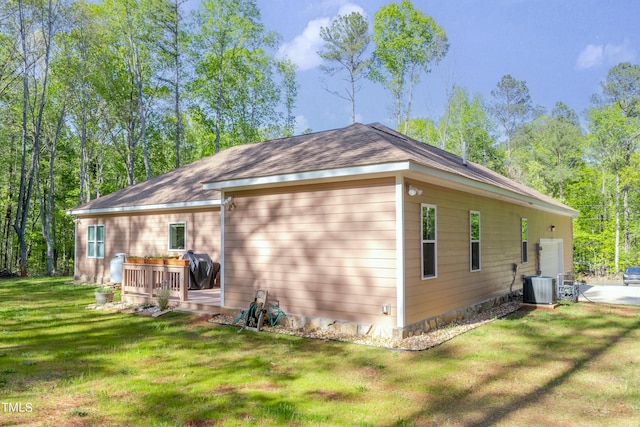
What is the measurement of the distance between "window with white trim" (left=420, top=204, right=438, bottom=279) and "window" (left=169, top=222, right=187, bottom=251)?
7.75m

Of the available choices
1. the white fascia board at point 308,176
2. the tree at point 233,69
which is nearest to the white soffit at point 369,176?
the white fascia board at point 308,176

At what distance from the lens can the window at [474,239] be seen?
8734 millimetres

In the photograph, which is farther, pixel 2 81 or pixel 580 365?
pixel 2 81

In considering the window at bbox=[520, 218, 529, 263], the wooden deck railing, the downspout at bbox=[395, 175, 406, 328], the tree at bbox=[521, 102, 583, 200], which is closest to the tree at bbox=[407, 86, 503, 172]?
the tree at bbox=[521, 102, 583, 200]

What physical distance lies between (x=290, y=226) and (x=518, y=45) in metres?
52.0

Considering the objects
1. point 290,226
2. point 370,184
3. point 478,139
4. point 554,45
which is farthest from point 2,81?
point 554,45

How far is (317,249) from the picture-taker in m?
7.05

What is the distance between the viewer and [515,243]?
11.3 m

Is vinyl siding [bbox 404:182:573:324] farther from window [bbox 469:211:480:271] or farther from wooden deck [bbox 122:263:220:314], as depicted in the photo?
wooden deck [bbox 122:263:220:314]

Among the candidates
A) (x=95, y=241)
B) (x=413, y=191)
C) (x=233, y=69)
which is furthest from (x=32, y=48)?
(x=413, y=191)

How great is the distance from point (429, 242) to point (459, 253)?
1408 mm

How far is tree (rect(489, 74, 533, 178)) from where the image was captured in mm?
30625

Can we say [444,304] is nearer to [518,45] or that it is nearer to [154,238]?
[154,238]

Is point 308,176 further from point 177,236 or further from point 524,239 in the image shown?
point 524,239
